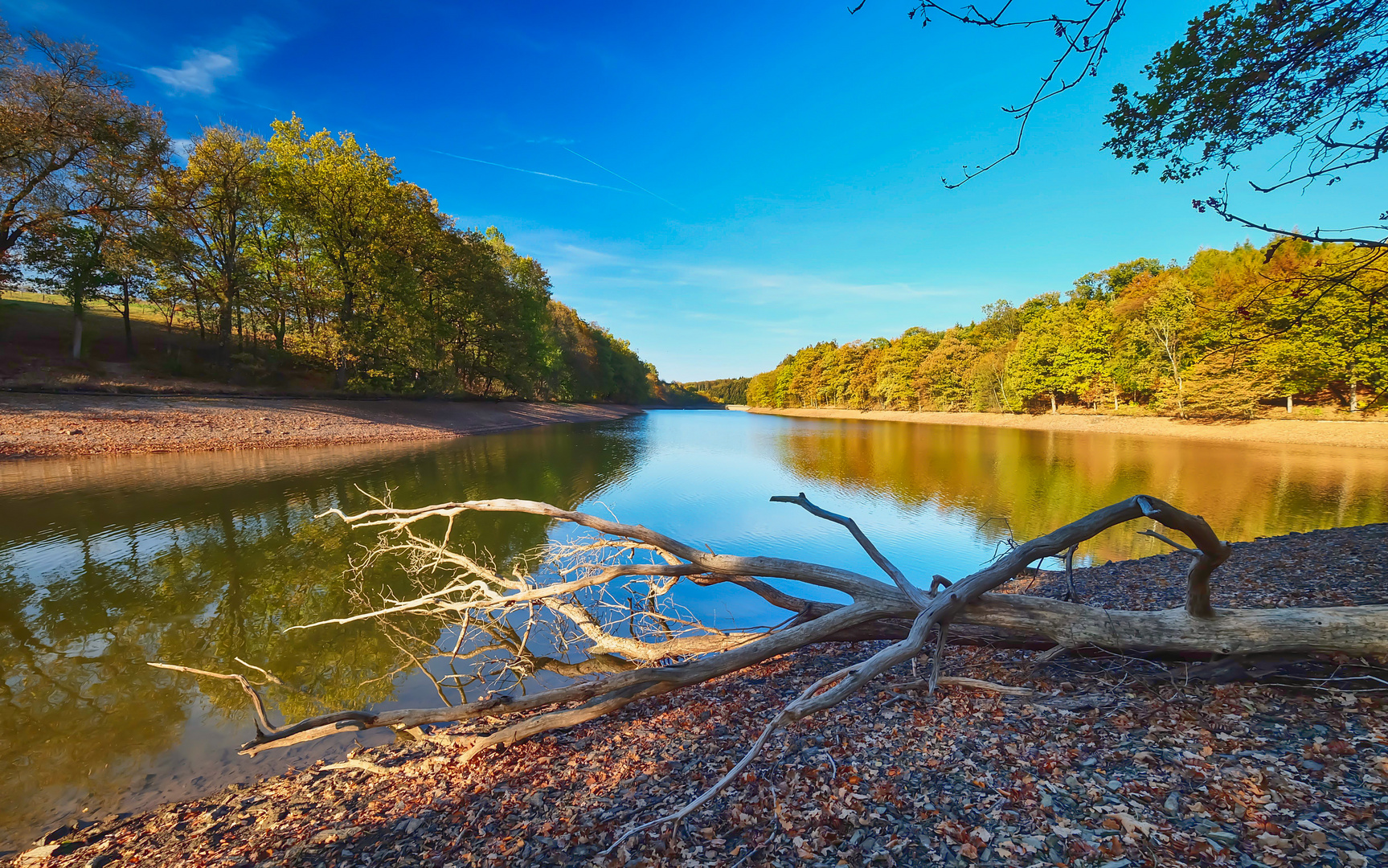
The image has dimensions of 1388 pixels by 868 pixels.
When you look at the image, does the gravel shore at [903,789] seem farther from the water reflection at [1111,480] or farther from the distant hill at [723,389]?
the distant hill at [723,389]

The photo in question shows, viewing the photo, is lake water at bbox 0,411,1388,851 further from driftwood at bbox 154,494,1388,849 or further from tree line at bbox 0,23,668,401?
tree line at bbox 0,23,668,401

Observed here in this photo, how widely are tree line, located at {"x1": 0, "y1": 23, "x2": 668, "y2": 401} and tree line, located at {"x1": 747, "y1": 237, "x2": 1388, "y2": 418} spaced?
30.4 meters

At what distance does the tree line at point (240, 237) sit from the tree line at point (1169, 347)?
30.4 meters

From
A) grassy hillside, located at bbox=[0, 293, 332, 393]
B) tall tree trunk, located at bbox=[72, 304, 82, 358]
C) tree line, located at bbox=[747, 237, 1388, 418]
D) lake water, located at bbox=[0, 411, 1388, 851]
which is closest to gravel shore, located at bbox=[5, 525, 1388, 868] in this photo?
lake water, located at bbox=[0, 411, 1388, 851]

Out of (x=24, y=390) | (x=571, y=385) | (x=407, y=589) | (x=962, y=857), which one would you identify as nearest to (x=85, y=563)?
(x=407, y=589)

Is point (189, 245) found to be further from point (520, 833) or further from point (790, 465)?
point (520, 833)

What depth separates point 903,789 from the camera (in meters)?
2.58

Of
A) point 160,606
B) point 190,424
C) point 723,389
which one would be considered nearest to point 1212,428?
point 160,606

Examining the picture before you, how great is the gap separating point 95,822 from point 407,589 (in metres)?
3.65

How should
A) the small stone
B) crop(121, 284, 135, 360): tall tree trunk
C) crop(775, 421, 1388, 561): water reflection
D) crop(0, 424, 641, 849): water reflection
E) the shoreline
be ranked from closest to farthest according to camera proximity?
the small stone, crop(0, 424, 641, 849): water reflection, crop(775, 421, 1388, 561): water reflection, crop(121, 284, 135, 360): tall tree trunk, the shoreline

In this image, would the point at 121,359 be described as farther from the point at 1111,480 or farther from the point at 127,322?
the point at 1111,480

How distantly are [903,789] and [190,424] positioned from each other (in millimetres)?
23120

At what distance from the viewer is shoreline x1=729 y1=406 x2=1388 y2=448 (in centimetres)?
2433

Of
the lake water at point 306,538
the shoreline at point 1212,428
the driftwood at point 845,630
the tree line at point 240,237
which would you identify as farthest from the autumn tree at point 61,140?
the shoreline at point 1212,428
